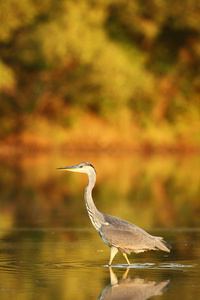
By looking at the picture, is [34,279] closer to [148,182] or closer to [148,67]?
[148,182]

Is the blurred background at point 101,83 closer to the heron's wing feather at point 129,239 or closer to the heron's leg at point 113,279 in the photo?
the heron's wing feather at point 129,239

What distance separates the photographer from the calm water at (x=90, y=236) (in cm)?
827

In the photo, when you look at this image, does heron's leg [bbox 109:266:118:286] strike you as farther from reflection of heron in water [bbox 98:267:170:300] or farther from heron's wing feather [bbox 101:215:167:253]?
heron's wing feather [bbox 101:215:167:253]

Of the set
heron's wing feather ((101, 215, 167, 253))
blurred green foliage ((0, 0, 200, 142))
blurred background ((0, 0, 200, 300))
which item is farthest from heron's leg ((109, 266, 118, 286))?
blurred green foliage ((0, 0, 200, 142))

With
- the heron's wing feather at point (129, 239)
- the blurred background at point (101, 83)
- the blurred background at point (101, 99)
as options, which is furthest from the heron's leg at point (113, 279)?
the blurred background at point (101, 83)

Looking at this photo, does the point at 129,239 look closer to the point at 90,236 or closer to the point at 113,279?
the point at 113,279

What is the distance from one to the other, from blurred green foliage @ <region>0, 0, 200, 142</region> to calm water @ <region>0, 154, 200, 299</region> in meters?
10.8

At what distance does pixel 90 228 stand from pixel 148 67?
30.8 m

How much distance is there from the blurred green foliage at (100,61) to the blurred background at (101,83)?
52 millimetres

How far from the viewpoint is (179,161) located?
34.9 meters

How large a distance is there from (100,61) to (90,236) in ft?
82.7

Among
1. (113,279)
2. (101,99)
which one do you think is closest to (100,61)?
(101,99)

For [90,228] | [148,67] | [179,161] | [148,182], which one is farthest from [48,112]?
[90,228]

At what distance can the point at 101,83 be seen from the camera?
38.5m
